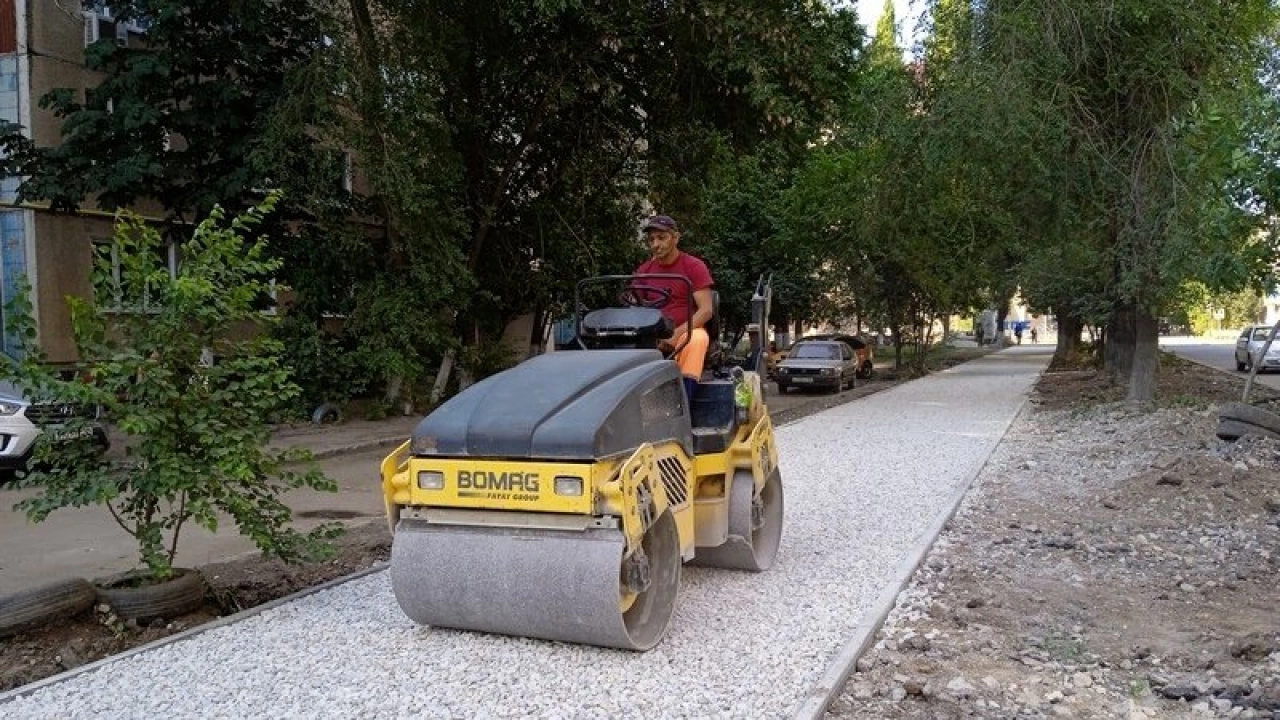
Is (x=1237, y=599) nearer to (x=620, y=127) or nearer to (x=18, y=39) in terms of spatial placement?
(x=620, y=127)

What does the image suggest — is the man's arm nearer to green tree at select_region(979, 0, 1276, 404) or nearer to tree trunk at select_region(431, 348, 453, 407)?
green tree at select_region(979, 0, 1276, 404)

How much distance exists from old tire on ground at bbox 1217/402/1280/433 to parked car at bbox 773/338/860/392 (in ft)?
52.8

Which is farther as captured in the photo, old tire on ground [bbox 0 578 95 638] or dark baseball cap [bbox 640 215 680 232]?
dark baseball cap [bbox 640 215 680 232]

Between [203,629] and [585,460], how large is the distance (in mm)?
2369

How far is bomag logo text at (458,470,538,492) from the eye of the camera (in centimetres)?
452

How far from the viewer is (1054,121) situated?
45.5 feet

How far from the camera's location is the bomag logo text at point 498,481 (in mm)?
4523

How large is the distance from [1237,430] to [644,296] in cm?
809

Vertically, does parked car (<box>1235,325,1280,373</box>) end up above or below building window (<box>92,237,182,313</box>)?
below

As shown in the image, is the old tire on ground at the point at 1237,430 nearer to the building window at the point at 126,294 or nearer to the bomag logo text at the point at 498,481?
the bomag logo text at the point at 498,481

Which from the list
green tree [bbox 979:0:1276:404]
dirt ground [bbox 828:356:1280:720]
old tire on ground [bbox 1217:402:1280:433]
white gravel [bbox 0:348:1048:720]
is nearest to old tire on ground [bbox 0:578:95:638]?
white gravel [bbox 0:348:1048:720]

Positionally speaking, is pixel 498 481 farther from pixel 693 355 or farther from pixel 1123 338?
pixel 1123 338

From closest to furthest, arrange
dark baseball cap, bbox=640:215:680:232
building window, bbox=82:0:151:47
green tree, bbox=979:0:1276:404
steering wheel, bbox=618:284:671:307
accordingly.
A: dark baseball cap, bbox=640:215:680:232 < steering wheel, bbox=618:284:671:307 < green tree, bbox=979:0:1276:404 < building window, bbox=82:0:151:47

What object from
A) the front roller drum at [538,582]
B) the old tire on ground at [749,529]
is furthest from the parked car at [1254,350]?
the front roller drum at [538,582]
